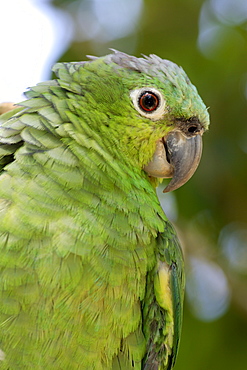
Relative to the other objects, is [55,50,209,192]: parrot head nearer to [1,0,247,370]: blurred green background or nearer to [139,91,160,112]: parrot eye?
[139,91,160,112]: parrot eye

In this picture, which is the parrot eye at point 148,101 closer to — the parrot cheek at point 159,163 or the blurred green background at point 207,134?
the parrot cheek at point 159,163

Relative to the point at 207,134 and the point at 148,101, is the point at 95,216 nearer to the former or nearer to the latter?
the point at 148,101

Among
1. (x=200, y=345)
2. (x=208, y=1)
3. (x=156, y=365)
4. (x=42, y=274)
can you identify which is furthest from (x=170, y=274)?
(x=208, y=1)

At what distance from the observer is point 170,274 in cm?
189

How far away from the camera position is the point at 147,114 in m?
1.88

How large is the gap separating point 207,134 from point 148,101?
1.96 meters

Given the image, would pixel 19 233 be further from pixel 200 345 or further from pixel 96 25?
pixel 96 25

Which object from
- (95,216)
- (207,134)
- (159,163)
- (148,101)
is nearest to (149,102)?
(148,101)

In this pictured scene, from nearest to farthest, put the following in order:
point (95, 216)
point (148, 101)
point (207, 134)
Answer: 1. point (95, 216)
2. point (148, 101)
3. point (207, 134)

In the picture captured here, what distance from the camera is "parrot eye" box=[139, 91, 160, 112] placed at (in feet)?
6.16

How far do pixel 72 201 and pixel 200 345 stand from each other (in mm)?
2317

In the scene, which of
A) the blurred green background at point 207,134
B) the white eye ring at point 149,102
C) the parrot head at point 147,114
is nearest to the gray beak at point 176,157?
the parrot head at point 147,114

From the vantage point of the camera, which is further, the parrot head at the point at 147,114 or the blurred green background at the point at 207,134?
the blurred green background at the point at 207,134

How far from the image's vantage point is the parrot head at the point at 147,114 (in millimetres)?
1858
